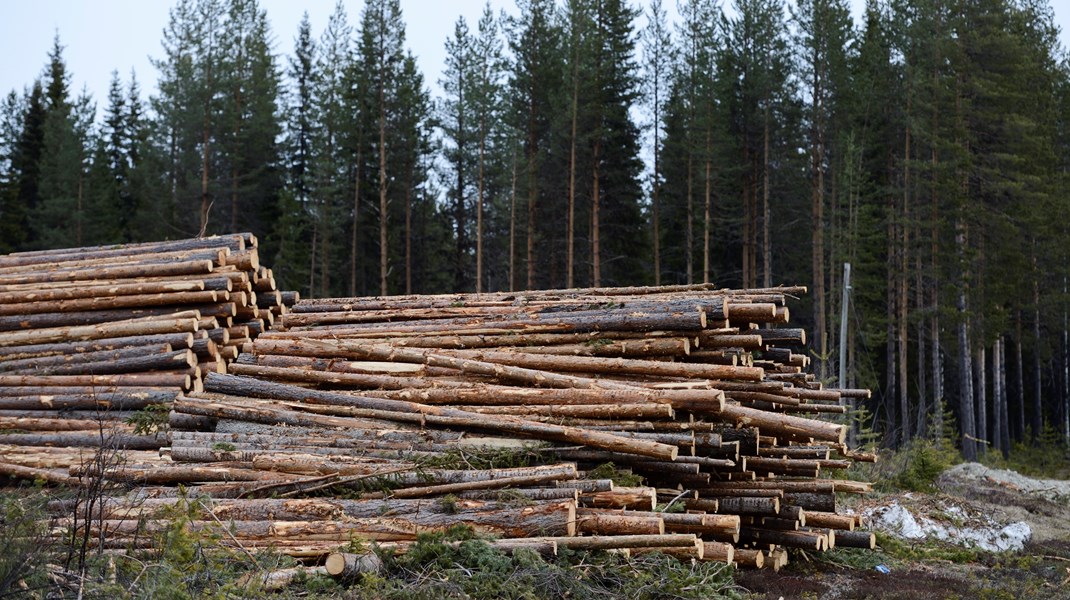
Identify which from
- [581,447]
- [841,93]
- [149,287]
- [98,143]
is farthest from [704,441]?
[98,143]

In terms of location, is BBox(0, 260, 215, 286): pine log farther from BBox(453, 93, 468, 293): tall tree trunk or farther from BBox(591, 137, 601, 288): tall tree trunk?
BBox(453, 93, 468, 293): tall tree trunk

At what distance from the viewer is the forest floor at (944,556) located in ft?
27.5

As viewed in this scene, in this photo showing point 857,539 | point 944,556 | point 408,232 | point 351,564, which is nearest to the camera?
point 351,564

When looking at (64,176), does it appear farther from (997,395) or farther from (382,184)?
(997,395)

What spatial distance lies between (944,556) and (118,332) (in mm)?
9862

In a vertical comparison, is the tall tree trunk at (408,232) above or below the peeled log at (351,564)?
above

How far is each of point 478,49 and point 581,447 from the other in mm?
26245

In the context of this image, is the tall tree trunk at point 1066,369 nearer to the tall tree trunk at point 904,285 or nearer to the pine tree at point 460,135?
the tall tree trunk at point 904,285

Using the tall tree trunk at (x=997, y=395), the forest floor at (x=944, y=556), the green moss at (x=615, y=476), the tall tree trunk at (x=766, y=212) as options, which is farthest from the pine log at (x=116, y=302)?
the tall tree trunk at (x=997, y=395)

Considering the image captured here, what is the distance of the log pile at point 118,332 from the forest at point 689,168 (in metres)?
17.3

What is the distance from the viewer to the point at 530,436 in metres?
8.20

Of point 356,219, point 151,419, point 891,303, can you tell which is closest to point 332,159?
point 356,219

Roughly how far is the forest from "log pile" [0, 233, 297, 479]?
17.3 meters

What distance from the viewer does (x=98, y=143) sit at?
4097cm
